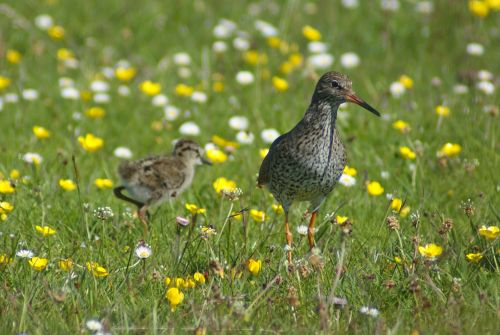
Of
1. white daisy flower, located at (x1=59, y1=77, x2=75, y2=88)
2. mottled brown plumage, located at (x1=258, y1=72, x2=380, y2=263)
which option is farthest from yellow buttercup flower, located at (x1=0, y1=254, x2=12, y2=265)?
white daisy flower, located at (x1=59, y1=77, x2=75, y2=88)

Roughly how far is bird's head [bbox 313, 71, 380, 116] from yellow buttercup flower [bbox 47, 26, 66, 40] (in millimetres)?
5402

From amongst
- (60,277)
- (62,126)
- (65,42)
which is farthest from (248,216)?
(65,42)

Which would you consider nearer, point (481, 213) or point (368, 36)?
point (481, 213)

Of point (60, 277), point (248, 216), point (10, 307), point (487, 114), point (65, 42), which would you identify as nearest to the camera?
point (10, 307)

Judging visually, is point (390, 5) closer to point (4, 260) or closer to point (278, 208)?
point (278, 208)

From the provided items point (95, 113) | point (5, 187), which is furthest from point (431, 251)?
point (95, 113)

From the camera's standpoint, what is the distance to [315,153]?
21.6 feet

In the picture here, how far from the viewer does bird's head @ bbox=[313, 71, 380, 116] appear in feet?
21.8

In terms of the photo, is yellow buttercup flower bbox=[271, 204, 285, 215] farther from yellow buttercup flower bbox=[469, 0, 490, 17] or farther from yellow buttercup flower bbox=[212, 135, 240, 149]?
yellow buttercup flower bbox=[469, 0, 490, 17]

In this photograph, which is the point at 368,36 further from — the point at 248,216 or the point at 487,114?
the point at 248,216

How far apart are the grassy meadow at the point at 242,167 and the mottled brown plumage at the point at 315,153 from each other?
0.75 ft

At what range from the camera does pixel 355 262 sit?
6.00m

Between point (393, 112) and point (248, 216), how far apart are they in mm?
3293

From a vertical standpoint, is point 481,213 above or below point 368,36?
above
